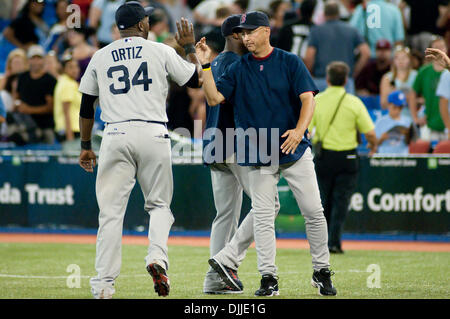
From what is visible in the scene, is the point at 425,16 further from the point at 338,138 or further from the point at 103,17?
the point at 103,17

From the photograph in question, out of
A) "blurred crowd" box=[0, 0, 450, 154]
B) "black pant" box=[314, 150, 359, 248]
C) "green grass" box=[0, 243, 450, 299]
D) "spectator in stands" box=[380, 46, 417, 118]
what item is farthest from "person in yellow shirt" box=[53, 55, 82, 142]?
"black pant" box=[314, 150, 359, 248]

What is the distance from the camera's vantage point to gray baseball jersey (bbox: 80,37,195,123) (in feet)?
26.0

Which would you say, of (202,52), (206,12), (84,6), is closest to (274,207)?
(202,52)

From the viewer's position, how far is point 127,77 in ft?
26.1

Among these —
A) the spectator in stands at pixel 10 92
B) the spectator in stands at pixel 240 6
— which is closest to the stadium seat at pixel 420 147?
the spectator in stands at pixel 240 6

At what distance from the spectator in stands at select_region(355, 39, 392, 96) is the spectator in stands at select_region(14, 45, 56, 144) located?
5.86 m

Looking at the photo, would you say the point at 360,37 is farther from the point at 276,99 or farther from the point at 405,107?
the point at 276,99

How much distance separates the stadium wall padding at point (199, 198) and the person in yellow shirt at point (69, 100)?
1.17 metres

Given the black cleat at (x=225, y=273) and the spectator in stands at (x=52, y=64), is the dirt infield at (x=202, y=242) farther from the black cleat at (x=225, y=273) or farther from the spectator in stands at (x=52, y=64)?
the black cleat at (x=225, y=273)

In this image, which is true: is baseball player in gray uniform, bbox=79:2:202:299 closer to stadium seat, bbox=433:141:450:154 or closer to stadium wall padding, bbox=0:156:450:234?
stadium wall padding, bbox=0:156:450:234

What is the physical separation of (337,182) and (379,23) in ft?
16.9

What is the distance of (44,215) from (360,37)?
6366 mm

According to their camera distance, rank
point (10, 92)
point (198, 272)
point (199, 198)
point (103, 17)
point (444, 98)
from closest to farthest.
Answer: point (198, 272) → point (444, 98) → point (199, 198) → point (10, 92) → point (103, 17)
